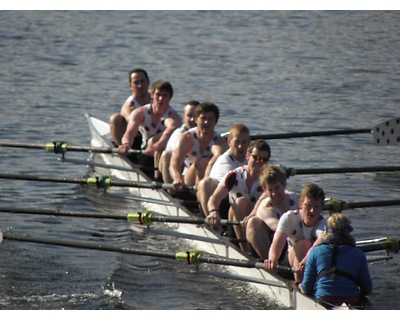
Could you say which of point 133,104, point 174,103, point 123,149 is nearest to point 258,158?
point 123,149

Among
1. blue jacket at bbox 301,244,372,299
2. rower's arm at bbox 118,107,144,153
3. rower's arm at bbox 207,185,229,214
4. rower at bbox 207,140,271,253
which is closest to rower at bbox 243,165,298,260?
rower at bbox 207,140,271,253

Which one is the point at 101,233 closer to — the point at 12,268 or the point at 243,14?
the point at 12,268

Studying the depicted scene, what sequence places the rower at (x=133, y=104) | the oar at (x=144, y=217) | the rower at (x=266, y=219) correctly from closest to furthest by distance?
the rower at (x=266, y=219)
the oar at (x=144, y=217)
the rower at (x=133, y=104)

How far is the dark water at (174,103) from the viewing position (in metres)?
11.3

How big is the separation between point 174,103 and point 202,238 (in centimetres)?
1005

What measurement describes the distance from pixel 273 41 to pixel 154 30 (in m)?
3.49

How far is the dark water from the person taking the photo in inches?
445

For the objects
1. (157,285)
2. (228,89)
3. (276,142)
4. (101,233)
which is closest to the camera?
(157,285)

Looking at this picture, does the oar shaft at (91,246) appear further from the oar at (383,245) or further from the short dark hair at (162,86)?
the short dark hair at (162,86)

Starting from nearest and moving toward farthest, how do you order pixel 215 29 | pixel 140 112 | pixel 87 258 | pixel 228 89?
pixel 87 258
pixel 140 112
pixel 228 89
pixel 215 29

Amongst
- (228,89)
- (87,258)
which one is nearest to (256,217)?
(87,258)

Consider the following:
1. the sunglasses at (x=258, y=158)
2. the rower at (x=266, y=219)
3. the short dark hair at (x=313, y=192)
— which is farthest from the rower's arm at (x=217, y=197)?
the short dark hair at (x=313, y=192)

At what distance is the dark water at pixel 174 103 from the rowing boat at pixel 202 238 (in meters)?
0.21

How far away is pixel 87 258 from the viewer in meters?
12.2
